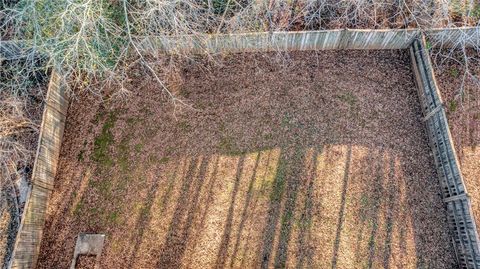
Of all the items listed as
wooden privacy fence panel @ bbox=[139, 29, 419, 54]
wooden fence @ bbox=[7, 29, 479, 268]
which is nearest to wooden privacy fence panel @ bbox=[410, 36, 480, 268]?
wooden fence @ bbox=[7, 29, 479, 268]

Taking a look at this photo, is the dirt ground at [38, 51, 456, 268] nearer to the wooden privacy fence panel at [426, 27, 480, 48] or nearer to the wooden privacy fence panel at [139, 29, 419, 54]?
the wooden privacy fence panel at [139, 29, 419, 54]

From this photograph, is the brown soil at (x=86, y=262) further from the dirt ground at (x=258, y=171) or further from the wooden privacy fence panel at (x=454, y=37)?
the wooden privacy fence panel at (x=454, y=37)

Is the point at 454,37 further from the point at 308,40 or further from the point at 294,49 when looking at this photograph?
the point at 294,49

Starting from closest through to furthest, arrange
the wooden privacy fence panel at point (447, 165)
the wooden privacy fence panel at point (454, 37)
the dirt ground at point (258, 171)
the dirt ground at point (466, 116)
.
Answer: the wooden privacy fence panel at point (447, 165)
the dirt ground at point (258, 171)
the dirt ground at point (466, 116)
the wooden privacy fence panel at point (454, 37)

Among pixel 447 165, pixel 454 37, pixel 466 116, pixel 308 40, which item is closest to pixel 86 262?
pixel 308 40

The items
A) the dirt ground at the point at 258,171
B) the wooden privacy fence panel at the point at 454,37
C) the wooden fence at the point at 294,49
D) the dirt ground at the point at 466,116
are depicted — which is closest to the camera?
the wooden fence at the point at 294,49

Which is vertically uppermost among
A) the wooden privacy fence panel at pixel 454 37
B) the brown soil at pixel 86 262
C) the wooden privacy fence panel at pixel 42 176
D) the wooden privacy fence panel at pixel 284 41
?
the wooden privacy fence panel at pixel 454 37

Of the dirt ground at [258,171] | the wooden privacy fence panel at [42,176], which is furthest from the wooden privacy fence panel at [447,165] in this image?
the wooden privacy fence panel at [42,176]
